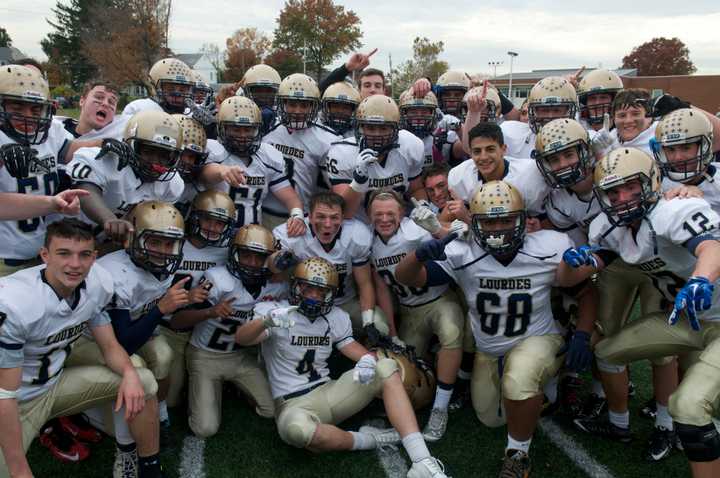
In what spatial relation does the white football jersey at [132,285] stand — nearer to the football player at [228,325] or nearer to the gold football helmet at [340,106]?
the football player at [228,325]

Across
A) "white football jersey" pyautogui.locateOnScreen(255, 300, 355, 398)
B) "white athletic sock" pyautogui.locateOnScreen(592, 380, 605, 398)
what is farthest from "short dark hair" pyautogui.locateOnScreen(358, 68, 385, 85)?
"white athletic sock" pyautogui.locateOnScreen(592, 380, 605, 398)

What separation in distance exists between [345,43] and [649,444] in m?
45.9

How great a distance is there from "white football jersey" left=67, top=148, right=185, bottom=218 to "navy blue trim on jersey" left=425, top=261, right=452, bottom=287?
190cm

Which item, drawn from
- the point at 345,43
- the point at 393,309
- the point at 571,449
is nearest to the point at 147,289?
the point at 393,309

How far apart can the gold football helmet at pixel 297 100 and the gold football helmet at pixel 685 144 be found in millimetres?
2661

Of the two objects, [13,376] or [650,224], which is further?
[650,224]

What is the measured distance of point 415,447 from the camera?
332 cm

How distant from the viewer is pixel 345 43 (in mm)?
45938

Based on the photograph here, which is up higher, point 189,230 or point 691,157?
point 691,157

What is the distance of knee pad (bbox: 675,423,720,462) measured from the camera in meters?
2.71

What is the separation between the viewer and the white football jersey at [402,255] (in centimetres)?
431

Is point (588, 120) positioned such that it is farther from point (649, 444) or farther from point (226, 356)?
point (226, 356)

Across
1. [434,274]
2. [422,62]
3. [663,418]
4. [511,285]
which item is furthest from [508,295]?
[422,62]

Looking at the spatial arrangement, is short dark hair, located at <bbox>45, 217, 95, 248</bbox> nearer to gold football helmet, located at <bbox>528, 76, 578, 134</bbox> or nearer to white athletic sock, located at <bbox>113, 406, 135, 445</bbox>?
white athletic sock, located at <bbox>113, 406, 135, 445</bbox>
